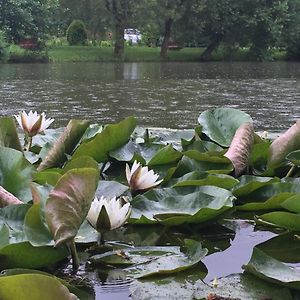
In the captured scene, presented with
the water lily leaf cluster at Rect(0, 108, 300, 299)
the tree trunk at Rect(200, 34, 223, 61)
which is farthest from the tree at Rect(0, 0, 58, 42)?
the water lily leaf cluster at Rect(0, 108, 300, 299)

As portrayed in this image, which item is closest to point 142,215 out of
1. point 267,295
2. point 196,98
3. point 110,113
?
point 267,295

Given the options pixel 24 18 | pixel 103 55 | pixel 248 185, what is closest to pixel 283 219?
pixel 248 185

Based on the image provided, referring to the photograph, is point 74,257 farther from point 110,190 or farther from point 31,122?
point 31,122

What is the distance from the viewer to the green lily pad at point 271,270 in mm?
824

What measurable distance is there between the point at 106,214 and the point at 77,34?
32217mm

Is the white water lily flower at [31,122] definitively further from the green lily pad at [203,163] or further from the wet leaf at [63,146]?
the green lily pad at [203,163]

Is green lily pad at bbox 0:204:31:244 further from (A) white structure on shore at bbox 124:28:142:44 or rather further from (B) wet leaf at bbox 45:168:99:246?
(A) white structure on shore at bbox 124:28:142:44

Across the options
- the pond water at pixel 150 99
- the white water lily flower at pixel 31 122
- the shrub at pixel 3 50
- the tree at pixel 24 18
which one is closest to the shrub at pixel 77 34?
the tree at pixel 24 18

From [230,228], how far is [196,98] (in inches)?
381

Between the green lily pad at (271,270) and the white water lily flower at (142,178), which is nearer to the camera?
the green lily pad at (271,270)

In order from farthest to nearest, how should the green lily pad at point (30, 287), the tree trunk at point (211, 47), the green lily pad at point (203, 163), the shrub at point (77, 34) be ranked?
the shrub at point (77, 34), the tree trunk at point (211, 47), the green lily pad at point (203, 163), the green lily pad at point (30, 287)

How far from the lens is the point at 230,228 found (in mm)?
1088

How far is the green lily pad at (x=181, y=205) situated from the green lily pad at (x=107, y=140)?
27cm

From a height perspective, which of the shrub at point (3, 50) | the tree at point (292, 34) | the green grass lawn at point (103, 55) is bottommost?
the green grass lawn at point (103, 55)
